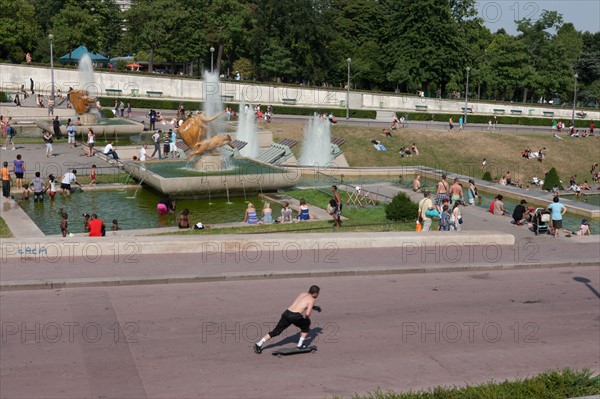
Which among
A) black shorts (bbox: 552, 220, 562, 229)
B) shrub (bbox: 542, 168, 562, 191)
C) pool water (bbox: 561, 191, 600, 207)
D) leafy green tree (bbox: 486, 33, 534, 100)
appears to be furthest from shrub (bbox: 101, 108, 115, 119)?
leafy green tree (bbox: 486, 33, 534, 100)

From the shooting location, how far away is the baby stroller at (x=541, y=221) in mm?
24359

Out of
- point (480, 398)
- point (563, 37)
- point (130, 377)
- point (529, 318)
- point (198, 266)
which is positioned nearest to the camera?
Result: point (480, 398)

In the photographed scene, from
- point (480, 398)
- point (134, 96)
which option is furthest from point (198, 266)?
point (134, 96)

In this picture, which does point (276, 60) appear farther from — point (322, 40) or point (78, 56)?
point (78, 56)

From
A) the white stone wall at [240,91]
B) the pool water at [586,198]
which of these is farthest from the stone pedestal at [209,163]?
the white stone wall at [240,91]

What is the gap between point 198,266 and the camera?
59.1ft

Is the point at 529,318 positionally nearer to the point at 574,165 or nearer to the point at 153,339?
the point at 153,339

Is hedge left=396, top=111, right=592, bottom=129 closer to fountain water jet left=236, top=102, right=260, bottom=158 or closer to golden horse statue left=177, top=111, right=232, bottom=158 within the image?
fountain water jet left=236, top=102, right=260, bottom=158

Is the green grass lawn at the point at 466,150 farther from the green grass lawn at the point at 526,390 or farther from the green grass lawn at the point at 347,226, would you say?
the green grass lawn at the point at 526,390

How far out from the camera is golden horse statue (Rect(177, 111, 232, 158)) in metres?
32.0

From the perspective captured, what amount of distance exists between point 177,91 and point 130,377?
2498 inches

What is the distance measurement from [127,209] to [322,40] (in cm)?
5559

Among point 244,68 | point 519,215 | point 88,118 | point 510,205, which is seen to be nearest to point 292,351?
point 519,215

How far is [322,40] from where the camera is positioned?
7994 cm
